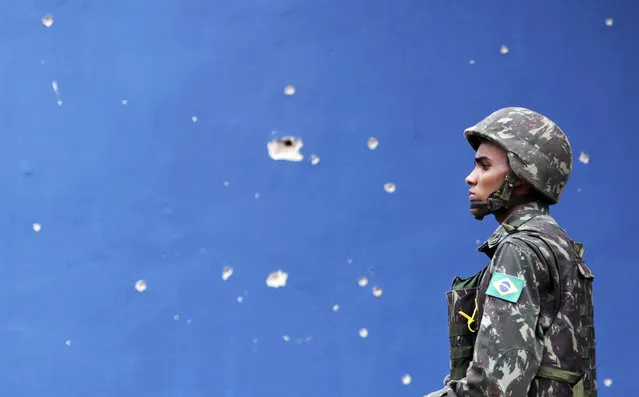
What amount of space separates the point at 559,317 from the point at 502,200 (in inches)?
11.6

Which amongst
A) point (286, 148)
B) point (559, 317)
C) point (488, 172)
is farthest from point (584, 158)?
point (559, 317)

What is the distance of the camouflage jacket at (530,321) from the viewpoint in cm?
214

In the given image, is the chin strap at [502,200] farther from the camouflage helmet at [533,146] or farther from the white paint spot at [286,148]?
the white paint spot at [286,148]

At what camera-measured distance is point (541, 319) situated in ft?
7.27

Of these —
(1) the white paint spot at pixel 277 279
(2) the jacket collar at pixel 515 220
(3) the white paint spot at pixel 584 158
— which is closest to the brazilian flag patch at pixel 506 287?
(2) the jacket collar at pixel 515 220

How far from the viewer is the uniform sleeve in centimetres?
214

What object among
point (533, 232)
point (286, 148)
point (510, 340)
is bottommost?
point (510, 340)

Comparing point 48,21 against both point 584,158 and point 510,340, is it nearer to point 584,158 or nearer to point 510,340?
point 584,158

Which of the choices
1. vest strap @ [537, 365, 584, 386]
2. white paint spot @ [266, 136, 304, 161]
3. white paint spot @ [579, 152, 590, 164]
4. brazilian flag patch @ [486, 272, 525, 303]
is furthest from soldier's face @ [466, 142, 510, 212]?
white paint spot @ [579, 152, 590, 164]

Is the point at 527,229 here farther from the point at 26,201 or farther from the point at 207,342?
the point at 26,201

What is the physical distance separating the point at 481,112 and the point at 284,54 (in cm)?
70

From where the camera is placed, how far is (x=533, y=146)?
232cm

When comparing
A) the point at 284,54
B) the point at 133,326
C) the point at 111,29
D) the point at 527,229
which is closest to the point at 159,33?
the point at 111,29

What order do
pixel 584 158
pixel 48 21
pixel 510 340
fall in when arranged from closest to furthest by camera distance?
pixel 510 340 → pixel 48 21 → pixel 584 158
